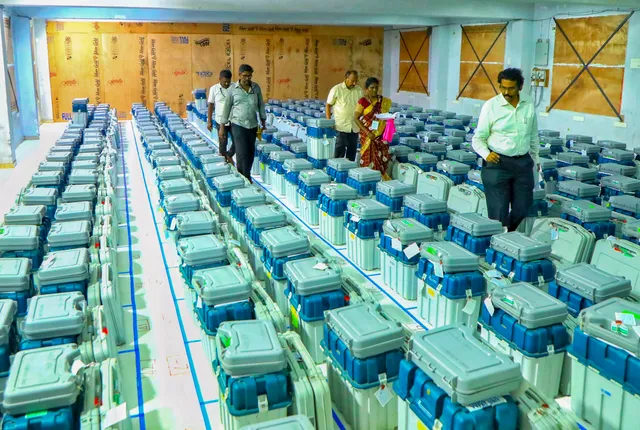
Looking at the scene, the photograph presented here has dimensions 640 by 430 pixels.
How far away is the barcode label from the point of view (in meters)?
2.54

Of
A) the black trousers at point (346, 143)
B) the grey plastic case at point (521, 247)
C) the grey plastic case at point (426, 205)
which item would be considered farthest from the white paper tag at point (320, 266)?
the black trousers at point (346, 143)

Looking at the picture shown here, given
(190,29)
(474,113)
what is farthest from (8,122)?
(474,113)

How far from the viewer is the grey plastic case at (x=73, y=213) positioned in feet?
17.9

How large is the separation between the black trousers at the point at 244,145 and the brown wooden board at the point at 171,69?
1270 centimetres

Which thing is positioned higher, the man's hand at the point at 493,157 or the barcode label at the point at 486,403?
the man's hand at the point at 493,157

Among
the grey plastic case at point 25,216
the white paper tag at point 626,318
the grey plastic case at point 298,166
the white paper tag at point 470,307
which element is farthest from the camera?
the grey plastic case at point 298,166

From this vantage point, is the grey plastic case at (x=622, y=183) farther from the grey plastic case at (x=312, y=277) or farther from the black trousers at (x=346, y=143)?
the grey plastic case at (x=312, y=277)

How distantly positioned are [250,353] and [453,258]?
6.24ft

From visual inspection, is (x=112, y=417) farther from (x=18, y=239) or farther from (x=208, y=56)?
(x=208, y=56)

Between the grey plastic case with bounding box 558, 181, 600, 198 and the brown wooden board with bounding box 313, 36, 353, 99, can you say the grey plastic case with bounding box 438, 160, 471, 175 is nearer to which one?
Result: the grey plastic case with bounding box 558, 181, 600, 198

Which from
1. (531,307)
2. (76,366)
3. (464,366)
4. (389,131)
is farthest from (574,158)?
(76,366)

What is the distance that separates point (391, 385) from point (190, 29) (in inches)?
735

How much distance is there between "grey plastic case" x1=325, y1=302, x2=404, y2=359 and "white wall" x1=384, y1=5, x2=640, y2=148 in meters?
10.0

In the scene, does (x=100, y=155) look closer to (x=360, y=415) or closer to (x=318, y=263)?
(x=318, y=263)
